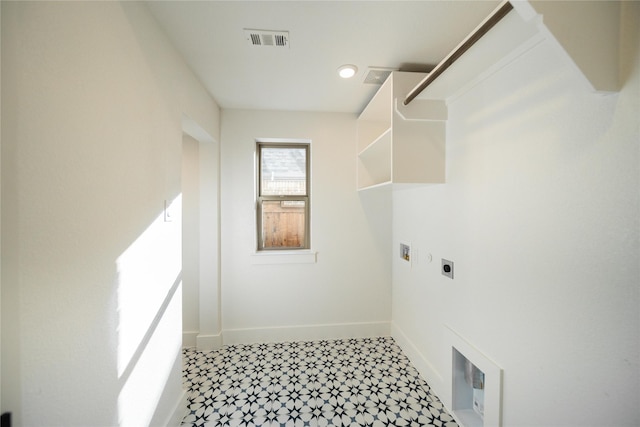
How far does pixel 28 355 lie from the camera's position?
2.14ft

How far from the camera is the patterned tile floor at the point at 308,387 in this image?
4.94 feet

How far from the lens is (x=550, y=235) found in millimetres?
944

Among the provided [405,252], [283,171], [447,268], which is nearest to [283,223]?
[283,171]

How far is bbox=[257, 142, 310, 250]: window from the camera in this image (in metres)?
2.49

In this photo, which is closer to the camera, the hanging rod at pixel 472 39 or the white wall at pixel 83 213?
the white wall at pixel 83 213

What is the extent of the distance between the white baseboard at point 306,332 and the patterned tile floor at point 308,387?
0.07 metres

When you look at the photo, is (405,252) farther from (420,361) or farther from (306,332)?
(306,332)

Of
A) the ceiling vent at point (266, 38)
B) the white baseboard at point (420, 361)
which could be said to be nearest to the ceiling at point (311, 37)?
the ceiling vent at point (266, 38)

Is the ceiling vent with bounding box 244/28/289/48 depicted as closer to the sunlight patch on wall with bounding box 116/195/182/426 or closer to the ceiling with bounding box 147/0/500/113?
the ceiling with bounding box 147/0/500/113

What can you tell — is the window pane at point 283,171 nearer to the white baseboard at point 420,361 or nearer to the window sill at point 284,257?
the window sill at point 284,257

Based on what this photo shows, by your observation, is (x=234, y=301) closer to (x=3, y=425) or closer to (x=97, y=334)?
(x=97, y=334)

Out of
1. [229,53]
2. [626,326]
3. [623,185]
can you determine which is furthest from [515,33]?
[229,53]

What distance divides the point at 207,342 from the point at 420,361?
194 centimetres

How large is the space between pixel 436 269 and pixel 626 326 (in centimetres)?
97
